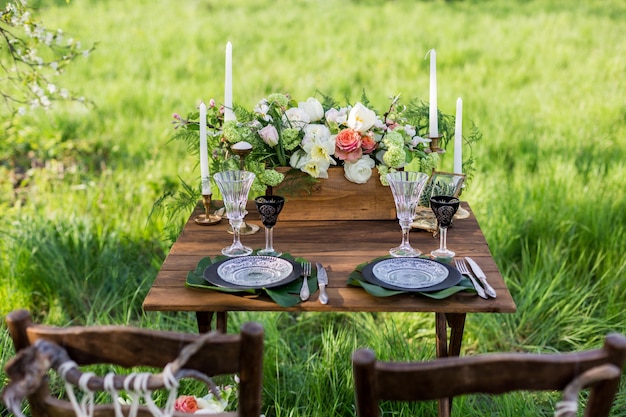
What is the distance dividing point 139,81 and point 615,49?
4089 millimetres

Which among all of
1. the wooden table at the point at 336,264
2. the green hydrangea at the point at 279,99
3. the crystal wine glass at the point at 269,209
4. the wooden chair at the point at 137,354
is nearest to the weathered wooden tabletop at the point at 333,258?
the wooden table at the point at 336,264

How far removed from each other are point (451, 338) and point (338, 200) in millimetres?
504

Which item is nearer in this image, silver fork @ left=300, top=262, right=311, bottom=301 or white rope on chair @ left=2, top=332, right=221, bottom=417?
white rope on chair @ left=2, top=332, right=221, bottom=417

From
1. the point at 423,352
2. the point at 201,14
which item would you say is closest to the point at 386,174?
the point at 423,352

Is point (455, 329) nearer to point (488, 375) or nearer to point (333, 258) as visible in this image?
point (333, 258)

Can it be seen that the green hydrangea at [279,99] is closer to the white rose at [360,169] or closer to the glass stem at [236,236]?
the white rose at [360,169]

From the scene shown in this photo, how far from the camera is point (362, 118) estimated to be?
2076mm

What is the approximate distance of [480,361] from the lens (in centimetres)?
107

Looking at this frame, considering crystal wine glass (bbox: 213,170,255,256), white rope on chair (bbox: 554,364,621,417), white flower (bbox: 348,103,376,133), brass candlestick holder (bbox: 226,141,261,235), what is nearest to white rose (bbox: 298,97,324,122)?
white flower (bbox: 348,103,376,133)

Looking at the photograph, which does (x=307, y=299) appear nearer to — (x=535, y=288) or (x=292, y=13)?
(x=535, y=288)

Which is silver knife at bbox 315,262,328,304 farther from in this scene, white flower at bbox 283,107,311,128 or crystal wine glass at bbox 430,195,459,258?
white flower at bbox 283,107,311,128

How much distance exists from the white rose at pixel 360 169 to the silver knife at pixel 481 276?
384 millimetres

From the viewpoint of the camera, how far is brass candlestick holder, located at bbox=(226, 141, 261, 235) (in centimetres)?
203

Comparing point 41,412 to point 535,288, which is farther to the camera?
point 535,288
